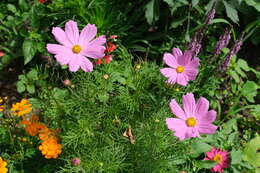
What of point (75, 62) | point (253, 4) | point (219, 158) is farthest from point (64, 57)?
point (253, 4)

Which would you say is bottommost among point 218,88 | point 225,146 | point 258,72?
point 225,146

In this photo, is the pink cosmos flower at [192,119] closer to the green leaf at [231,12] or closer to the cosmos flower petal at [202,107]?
the cosmos flower petal at [202,107]

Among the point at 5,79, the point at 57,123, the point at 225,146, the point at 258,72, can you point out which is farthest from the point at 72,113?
the point at 258,72

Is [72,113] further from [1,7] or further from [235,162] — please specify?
[1,7]

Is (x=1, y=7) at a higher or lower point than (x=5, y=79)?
higher

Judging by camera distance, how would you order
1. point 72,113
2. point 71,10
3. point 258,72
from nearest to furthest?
1. point 72,113
2. point 71,10
3. point 258,72

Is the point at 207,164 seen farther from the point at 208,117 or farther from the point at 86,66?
the point at 86,66

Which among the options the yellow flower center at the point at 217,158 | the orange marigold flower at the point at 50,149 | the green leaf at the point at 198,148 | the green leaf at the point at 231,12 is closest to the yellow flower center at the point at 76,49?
the orange marigold flower at the point at 50,149
